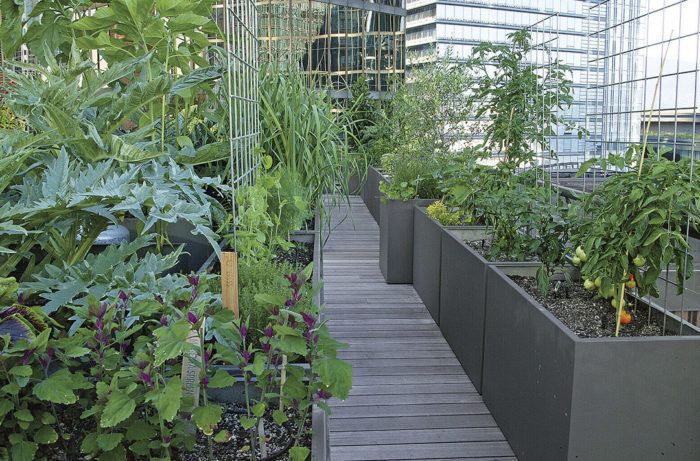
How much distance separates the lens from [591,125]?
3.16 m

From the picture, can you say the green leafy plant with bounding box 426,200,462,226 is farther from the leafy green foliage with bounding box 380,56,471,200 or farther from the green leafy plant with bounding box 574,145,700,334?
the green leafy plant with bounding box 574,145,700,334

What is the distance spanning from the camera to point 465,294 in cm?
317

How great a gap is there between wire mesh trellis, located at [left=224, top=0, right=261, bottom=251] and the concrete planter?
119 cm

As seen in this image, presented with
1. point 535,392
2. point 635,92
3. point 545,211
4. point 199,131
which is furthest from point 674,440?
point 199,131

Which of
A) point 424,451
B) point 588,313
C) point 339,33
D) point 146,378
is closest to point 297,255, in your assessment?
point 424,451

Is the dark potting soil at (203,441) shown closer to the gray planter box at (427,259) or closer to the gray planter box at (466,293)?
the gray planter box at (466,293)

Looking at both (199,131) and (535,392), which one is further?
(199,131)

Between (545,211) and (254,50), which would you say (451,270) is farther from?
(254,50)

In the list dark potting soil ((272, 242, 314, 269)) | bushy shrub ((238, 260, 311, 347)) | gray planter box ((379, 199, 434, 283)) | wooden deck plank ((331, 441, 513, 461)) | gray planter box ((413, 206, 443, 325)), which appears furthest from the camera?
gray planter box ((379, 199, 434, 283))

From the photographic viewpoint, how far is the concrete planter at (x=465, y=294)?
2885 mm

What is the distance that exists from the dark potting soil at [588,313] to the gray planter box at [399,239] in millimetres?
2230

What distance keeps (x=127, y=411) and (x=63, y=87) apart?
3.03ft

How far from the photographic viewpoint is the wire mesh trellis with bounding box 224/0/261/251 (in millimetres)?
2328

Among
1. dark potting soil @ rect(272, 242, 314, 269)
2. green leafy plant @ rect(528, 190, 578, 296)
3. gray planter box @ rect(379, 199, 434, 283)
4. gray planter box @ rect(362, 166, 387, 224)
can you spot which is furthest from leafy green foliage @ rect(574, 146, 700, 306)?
gray planter box @ rect(362, 166, 387, 224)
